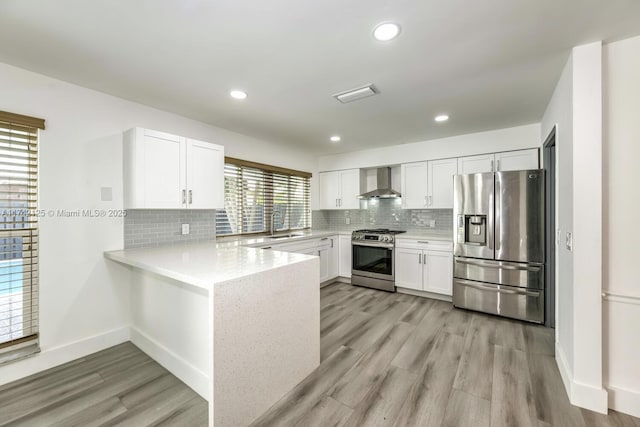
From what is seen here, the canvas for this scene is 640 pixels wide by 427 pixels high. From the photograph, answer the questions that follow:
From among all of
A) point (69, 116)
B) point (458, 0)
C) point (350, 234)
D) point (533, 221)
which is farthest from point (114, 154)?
point (533, 221)

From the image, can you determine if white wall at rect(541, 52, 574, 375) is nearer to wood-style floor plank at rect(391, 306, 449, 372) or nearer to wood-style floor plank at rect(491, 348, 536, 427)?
wood-style floor plank at rect(491, 348, 536, 427)

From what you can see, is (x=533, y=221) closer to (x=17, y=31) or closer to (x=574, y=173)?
(x=574, y=173)

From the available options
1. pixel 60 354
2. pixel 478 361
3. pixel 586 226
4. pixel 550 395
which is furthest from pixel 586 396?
pixel 60 354

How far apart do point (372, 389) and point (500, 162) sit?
3.29m

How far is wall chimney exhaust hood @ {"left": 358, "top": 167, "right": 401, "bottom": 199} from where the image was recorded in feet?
14.9

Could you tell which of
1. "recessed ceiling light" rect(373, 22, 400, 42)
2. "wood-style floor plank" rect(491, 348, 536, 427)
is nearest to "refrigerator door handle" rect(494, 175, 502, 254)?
"wood-style floor plank" rect(491, 348, 536, 427)

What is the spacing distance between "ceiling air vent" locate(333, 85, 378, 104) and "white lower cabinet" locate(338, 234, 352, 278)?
2.70 meters

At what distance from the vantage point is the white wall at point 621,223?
1.70 metres

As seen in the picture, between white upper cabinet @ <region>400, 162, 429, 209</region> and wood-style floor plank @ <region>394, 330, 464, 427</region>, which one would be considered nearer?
wood-style floor plank @ <region>394, 330, 464, 427</region>

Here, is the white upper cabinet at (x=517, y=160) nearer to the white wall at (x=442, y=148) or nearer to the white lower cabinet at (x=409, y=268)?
the white wall at (x=442, y=148)

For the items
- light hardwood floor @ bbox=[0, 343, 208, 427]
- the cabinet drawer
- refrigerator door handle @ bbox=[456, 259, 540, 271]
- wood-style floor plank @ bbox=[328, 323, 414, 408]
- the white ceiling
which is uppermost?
the white ceiling

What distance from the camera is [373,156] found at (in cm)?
469

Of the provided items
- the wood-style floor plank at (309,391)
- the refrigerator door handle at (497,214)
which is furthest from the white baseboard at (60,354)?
the refrigerator door handle at (497,214)

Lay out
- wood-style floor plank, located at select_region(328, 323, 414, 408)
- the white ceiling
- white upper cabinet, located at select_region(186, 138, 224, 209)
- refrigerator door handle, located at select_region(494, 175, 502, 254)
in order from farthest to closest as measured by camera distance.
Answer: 1. refrigerator door handle, located at select_region(494, 175, 502, 254)
2. white upper cabinet, located at select_region(186, 138, 224, 209)
3. wood-style floor plank, located at select_region(328, 323, 414, 408)
4. the white ceiling
